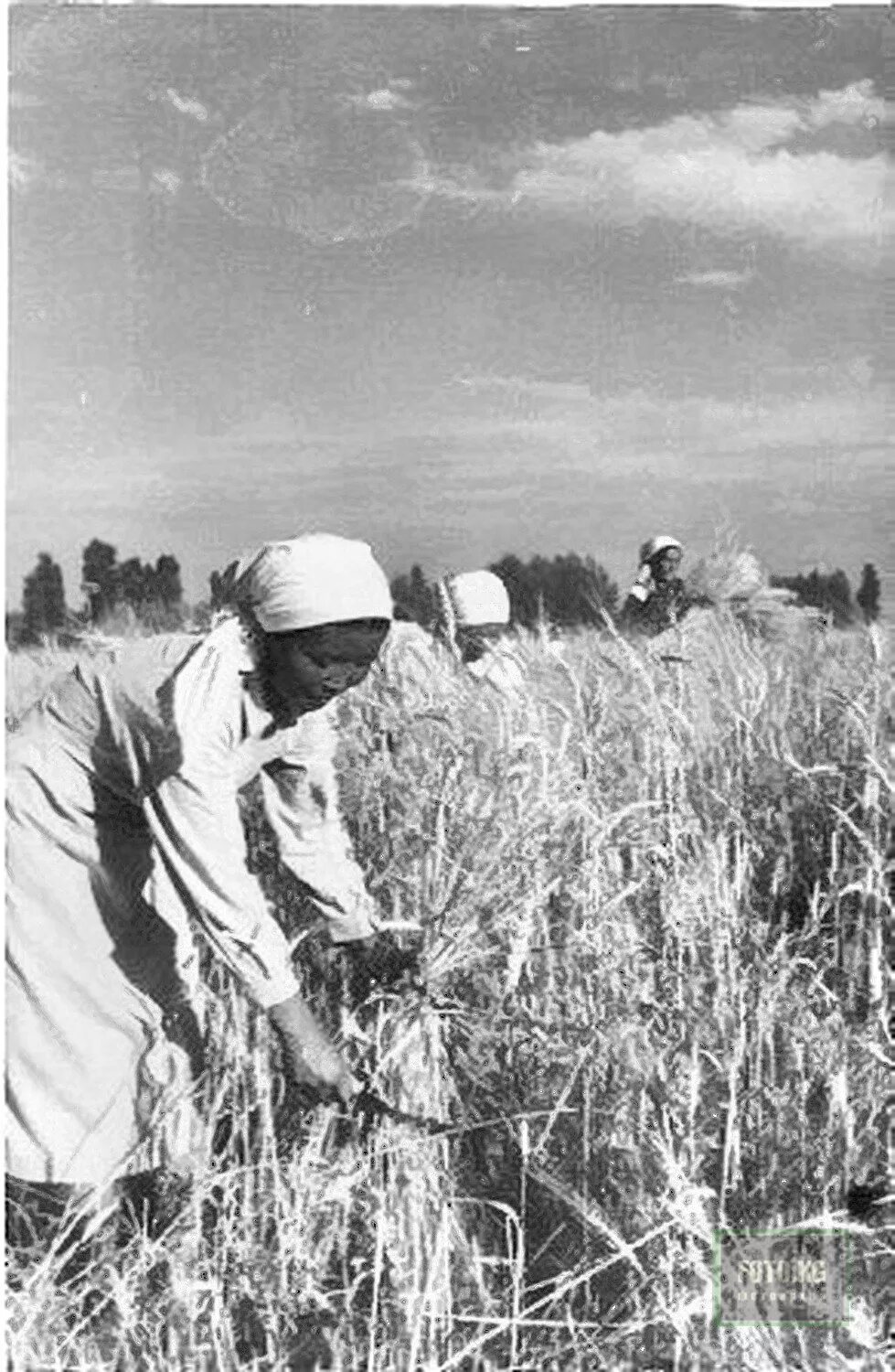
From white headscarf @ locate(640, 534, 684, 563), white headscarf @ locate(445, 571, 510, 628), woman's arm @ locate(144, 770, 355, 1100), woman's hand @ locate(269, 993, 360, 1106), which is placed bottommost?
woman's hand @ locate(269, 993, 360, 1106)

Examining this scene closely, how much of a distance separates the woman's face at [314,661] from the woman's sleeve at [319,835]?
7cm

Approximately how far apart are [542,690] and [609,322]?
0.52m

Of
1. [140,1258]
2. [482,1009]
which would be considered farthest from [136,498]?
[140,1258]

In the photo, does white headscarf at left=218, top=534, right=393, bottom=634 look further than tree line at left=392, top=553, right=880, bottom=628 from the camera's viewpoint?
No

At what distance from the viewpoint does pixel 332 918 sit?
295cm

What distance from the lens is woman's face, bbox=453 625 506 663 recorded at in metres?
2.96

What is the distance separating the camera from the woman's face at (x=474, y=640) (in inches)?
116

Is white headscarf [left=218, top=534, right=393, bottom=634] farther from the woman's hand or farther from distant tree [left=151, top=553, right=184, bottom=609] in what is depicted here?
the woman's hand

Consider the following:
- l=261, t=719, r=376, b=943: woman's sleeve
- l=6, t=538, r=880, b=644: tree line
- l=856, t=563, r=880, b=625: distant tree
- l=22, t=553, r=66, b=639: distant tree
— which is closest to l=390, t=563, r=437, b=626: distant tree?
l=6, t=538, r=880, b=644: tree line

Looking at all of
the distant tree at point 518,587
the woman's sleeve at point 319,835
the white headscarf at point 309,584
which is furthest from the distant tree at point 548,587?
the woman's sleeve at point 319,835

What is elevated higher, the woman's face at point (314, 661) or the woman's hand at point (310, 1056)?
the woman's face at point (314, 661)

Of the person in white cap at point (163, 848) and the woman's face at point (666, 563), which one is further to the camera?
the woman's face at point (666, 563)

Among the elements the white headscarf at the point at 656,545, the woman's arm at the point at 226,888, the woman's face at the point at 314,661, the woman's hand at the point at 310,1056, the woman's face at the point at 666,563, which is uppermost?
the white headscarf at the point at 656,545

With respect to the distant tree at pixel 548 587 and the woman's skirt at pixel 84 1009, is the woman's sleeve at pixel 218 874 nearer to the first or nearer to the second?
the woman's skirt at pixel 84 1009
